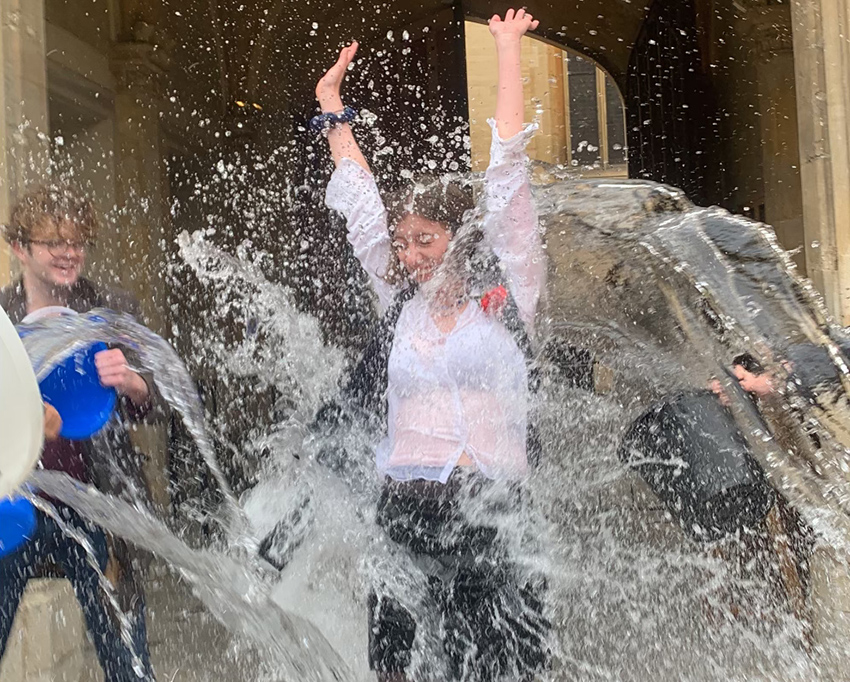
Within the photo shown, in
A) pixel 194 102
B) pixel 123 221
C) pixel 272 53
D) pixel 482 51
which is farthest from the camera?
pixel 482 51

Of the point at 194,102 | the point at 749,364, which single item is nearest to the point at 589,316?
the point at 749,364

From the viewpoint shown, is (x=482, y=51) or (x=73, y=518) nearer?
(x=73, y=518)

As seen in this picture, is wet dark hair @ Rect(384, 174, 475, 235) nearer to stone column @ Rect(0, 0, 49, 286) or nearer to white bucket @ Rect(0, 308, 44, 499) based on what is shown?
white bucket @ Rect(0, 308, 44, 499)

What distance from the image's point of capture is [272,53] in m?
6.64

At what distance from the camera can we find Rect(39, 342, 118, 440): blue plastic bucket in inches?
73.4

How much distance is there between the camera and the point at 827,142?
3.18m

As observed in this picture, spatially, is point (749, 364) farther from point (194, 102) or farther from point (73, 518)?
point (194, 102)

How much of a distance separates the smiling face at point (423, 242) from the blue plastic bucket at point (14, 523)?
902mm

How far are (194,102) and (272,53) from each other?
0.96m

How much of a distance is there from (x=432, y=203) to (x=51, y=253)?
0.93 m

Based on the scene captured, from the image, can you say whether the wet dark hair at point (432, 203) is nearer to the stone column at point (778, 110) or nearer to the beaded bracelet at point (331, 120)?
the beaded bracelet at point (331, 120)

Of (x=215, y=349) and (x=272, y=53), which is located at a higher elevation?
(x=272, y=53)

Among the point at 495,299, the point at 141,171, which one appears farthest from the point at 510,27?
the point at 141,171

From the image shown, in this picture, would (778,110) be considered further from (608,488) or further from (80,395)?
(80,395)
